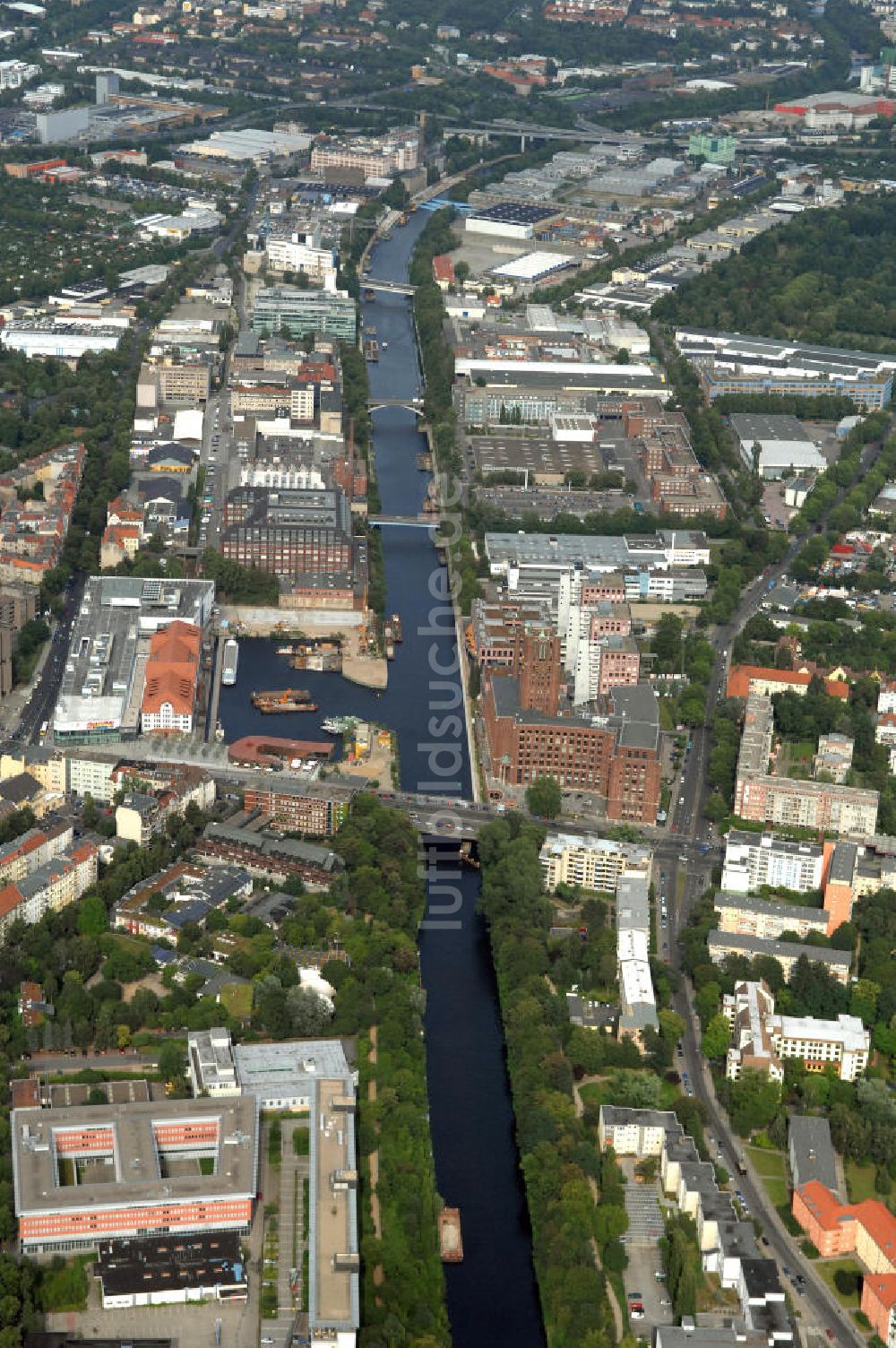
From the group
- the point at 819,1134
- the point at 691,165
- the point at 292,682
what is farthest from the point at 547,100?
the point at 819,1134

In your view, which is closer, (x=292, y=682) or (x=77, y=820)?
(x=77, y=820)

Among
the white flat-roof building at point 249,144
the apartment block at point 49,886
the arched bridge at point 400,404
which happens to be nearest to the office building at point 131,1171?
the apartment block at point 49,886

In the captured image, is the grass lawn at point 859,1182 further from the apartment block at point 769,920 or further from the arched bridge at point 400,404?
the arched bridge at point 400,404

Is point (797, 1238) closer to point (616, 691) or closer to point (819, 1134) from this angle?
point (819, 1134)

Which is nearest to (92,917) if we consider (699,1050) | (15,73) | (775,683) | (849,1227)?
(699,1050)

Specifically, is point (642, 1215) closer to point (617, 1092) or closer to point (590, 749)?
point (617, 1092)

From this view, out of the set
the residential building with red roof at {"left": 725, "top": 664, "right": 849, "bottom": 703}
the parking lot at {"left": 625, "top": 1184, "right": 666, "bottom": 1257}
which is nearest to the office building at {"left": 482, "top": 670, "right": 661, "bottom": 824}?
the residential building with red roof at {"left": 725, "top": 664, "right": 849, "bottom": 703}

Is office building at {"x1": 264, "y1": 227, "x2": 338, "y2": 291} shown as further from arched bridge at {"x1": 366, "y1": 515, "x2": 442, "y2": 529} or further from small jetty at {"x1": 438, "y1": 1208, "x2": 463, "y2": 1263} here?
small jetty at {"x1": 438, "y1": 1208, "x2": 463, "y2": 1263}
